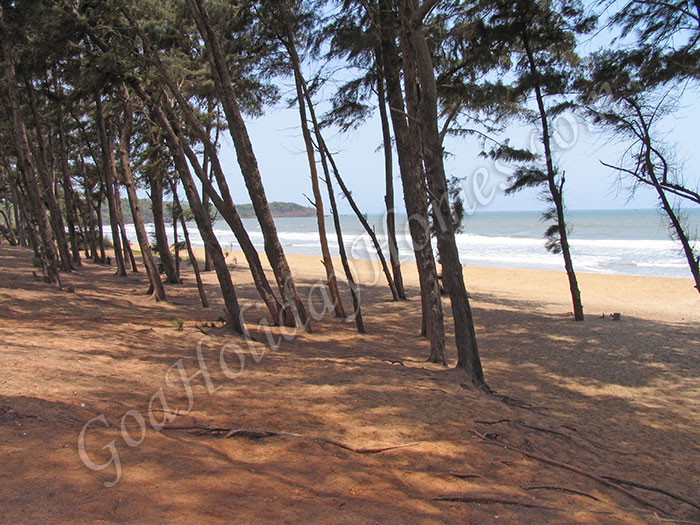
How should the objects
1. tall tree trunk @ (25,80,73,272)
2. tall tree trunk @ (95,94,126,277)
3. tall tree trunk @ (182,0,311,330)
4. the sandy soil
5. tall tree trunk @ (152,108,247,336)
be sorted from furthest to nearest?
tall tree trunk @ (95,94,126,277) → tall tree trunk @ (25,80,73,272) → tall tree trunk @ (152,108,247,336) → tall tree trunk @ (182,0,311,330) → the sandy soil

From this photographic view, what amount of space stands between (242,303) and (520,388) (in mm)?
6788

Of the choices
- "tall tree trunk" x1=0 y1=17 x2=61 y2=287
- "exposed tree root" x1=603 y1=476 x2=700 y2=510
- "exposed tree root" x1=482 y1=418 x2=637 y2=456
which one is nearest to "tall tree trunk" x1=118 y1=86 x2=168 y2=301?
"tall tree trunk" x1=0 y1=17 x2=61 y2=287

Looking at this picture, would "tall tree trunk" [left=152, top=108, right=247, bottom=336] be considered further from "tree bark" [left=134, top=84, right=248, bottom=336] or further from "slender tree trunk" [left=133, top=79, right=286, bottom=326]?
"slender tree trunk" [left=133, top=79, right=286, bottom=326]

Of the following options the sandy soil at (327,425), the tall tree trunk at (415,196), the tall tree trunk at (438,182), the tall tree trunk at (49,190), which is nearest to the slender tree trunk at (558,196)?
the sandy soil at (327,425)

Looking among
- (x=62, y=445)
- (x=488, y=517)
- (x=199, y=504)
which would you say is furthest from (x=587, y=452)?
(x=62, y=445)

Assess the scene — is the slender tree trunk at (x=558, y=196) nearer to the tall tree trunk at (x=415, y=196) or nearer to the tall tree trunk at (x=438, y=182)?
the tall tree trunk at (x=415, y=196)

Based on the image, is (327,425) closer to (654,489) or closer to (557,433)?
(557,433)

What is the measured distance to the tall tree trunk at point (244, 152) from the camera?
6.77 metres

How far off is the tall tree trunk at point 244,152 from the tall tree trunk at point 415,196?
2223 mm

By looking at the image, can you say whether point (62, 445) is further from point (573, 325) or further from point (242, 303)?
point (573, 325)

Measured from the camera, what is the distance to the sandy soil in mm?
2430

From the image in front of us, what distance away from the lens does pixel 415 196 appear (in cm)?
721

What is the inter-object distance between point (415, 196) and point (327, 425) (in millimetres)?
4315

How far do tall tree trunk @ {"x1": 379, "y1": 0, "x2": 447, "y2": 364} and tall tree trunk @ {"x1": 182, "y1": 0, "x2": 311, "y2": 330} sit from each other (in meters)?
2.22
